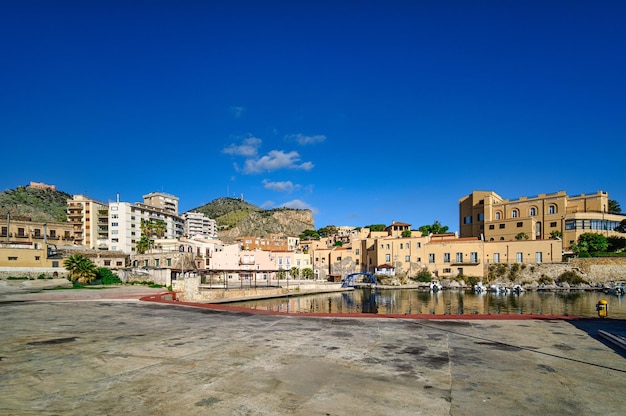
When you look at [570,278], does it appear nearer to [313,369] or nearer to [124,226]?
[313,369]

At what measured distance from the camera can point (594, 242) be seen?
68.2 m

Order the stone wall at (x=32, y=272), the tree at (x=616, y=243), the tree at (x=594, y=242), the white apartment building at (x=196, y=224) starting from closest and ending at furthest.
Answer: the stone wall at (x=32, y=272)
the tree at (x=594, y=242)
the tree at (x=616, y=243)
the white apartment building at (x=196, y=224)

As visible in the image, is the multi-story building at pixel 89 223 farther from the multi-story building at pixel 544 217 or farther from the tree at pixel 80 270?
the multi-story building at pixel 544 217

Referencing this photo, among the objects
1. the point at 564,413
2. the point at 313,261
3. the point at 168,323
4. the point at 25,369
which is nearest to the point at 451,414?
the point at 564,413

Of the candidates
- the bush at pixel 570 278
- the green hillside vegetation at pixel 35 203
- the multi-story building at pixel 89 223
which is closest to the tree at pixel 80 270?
the multi-story building at pixel 89 223

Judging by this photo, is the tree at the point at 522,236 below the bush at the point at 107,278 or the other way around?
the other way around

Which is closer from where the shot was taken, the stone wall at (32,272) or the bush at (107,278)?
the bush at (107,278)

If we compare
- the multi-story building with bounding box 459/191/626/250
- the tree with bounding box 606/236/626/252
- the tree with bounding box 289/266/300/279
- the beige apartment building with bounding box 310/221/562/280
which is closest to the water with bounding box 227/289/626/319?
the beige apartment building with bounding box 310/221/562/280

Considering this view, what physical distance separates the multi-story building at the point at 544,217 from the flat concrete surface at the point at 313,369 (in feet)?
224

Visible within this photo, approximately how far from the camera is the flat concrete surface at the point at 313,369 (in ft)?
20.6

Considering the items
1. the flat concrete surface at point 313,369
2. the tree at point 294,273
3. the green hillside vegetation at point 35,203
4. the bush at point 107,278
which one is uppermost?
the green hillside vegetation at point 35,203

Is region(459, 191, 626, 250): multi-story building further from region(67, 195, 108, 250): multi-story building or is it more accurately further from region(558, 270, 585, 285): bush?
region(67, 195, 108, 250): multi-story building

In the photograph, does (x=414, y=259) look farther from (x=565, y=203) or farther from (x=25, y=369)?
(x=25, y=369)

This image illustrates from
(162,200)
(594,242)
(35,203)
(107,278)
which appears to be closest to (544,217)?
(594,242)
